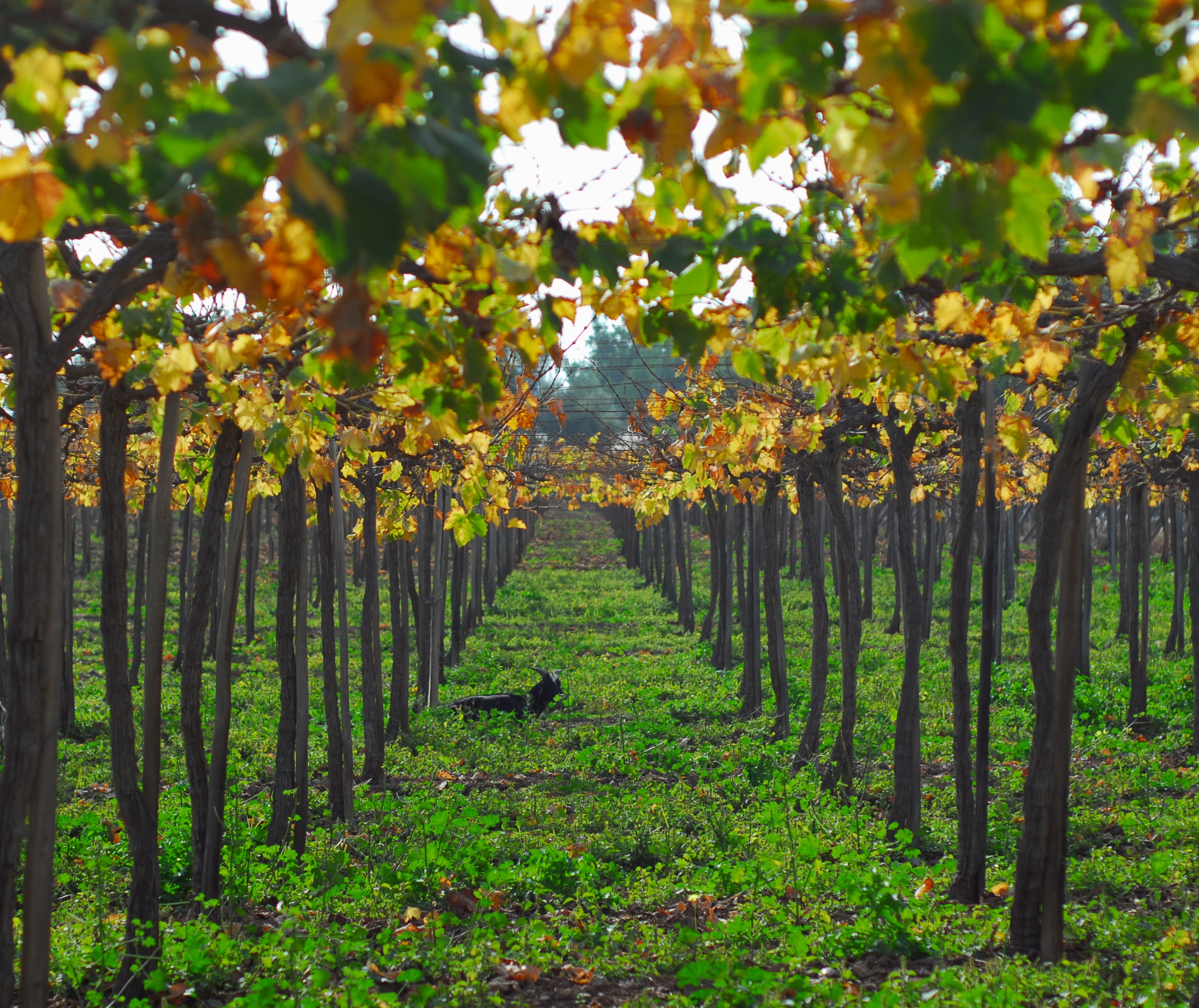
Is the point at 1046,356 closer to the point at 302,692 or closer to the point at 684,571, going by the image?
the point at 302,692

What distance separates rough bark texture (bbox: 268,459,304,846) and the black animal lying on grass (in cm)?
418

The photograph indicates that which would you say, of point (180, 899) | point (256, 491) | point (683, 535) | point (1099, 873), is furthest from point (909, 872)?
point (683, 535)

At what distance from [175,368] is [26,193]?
135 centimetres

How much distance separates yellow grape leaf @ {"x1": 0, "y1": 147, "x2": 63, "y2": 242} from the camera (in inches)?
64.3

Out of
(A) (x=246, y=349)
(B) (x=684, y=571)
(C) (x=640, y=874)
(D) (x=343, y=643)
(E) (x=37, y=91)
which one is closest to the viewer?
(E) (x=37, y=91)

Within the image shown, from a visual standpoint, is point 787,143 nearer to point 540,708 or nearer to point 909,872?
point 909,872

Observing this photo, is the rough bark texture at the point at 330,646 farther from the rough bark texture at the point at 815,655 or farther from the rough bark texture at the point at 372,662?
the rough bark texture at the point at 815,655

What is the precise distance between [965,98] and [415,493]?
7509mm

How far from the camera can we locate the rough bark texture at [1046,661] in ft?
11.8

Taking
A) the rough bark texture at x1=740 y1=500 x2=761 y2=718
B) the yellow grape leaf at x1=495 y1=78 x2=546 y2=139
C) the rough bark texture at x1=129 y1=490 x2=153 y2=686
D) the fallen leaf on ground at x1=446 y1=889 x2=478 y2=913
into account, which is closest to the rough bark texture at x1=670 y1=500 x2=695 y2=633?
the rough bark texture at x1=740 y1=500 x2=761 y2=718

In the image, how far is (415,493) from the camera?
28.2 feet

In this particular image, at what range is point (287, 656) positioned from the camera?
5.43 meters

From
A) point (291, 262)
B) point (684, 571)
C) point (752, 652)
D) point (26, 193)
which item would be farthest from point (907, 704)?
point (684, 571)

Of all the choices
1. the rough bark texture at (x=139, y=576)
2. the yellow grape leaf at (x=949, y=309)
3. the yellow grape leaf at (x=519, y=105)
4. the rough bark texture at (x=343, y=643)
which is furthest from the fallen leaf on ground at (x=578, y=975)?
the rough bark texture at (x=139, y=576)
